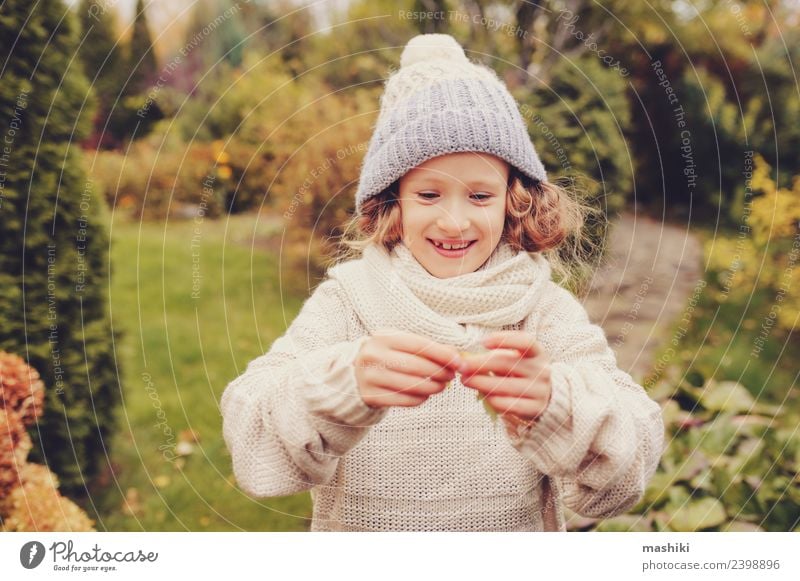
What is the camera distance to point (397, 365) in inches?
31.8

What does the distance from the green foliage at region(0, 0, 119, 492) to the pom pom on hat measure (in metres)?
0.88

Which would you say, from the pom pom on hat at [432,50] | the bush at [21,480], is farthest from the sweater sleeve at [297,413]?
the bush at [21,480]

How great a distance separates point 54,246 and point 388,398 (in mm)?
1113

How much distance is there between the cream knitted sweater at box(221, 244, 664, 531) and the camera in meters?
0.85

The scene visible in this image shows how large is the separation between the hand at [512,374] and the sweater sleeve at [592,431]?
0.02m

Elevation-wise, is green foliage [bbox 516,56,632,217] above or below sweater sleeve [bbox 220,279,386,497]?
above

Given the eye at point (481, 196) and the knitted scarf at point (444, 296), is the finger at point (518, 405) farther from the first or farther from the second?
the eye at point (481, 196)

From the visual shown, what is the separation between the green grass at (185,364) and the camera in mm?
1719

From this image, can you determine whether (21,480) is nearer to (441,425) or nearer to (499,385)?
(441,425)

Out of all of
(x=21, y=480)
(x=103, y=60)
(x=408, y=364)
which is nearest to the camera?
(x=408, y=364)

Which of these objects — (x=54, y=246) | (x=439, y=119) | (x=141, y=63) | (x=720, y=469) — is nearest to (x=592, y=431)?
(x=439, y=119)

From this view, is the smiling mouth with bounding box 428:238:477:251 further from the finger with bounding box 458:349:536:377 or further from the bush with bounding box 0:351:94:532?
the bush with bounding box 0:351:94:532

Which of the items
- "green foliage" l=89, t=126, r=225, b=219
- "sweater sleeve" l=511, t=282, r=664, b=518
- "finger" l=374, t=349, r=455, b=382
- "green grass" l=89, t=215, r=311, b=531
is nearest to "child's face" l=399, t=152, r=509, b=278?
"sweater sleeve" l=511, t=282, r=664, b=518

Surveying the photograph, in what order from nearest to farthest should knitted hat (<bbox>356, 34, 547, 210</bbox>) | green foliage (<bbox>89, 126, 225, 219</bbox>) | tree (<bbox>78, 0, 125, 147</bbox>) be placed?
knitted hat (<bbox>356, 34, 547, 210</bbox>) → green foliage (<bbox>89, 126, 225, 219</bbox>) → tree (<bbox>78, 0, 125, 147</bbox>)
